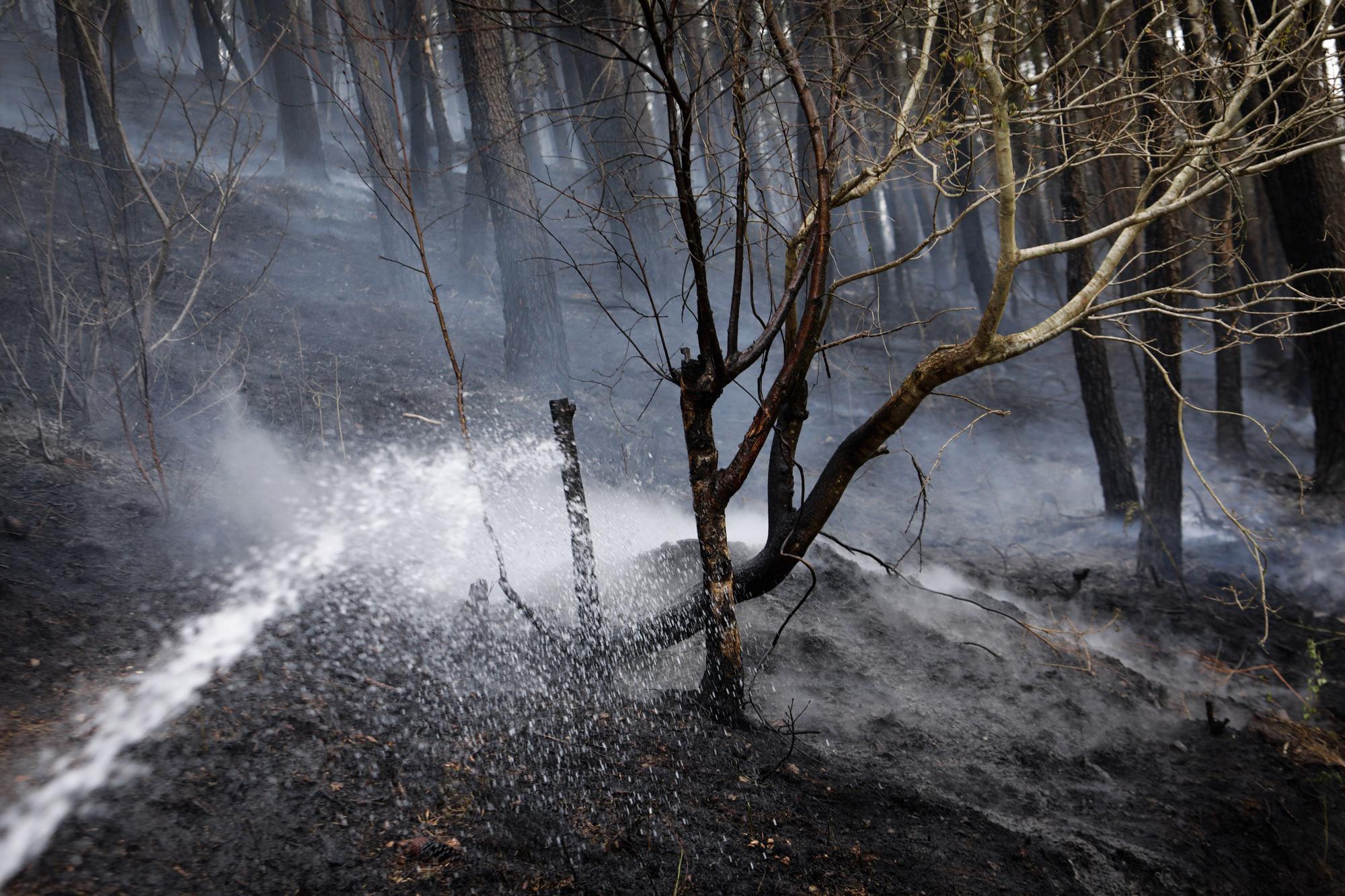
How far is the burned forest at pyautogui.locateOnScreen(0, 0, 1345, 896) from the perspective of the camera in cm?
295

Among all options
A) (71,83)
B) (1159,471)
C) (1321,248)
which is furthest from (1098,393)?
(71,83)

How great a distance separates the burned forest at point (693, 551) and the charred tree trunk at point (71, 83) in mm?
127

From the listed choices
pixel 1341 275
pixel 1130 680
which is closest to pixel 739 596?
pixel 1130 680

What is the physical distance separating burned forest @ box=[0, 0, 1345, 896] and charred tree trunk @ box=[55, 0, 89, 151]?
127mm

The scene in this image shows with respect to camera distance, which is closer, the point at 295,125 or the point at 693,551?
the point at 693,551

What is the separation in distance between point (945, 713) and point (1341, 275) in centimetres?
511

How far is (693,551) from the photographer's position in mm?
5961

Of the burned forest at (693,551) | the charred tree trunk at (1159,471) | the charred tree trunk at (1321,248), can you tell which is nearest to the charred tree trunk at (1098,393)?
the burned forest at (693,551)

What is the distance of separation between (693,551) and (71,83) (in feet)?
31.3

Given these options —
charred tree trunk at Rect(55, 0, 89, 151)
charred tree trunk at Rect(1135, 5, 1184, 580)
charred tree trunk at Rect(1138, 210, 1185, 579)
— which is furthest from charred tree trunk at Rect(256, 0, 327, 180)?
charred tree trunk at Rect(1138, 210, 1185, 579)

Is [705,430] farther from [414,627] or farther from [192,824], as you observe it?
[192,824]

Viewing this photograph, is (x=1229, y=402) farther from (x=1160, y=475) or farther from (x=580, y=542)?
(x=580, y=542)

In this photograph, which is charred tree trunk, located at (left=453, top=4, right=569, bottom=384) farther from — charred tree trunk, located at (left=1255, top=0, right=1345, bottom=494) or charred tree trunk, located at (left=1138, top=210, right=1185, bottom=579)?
charred tree trunk, located at (left=1255, top=0, right=1345, bottom=494)

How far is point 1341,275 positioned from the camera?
6.07m
